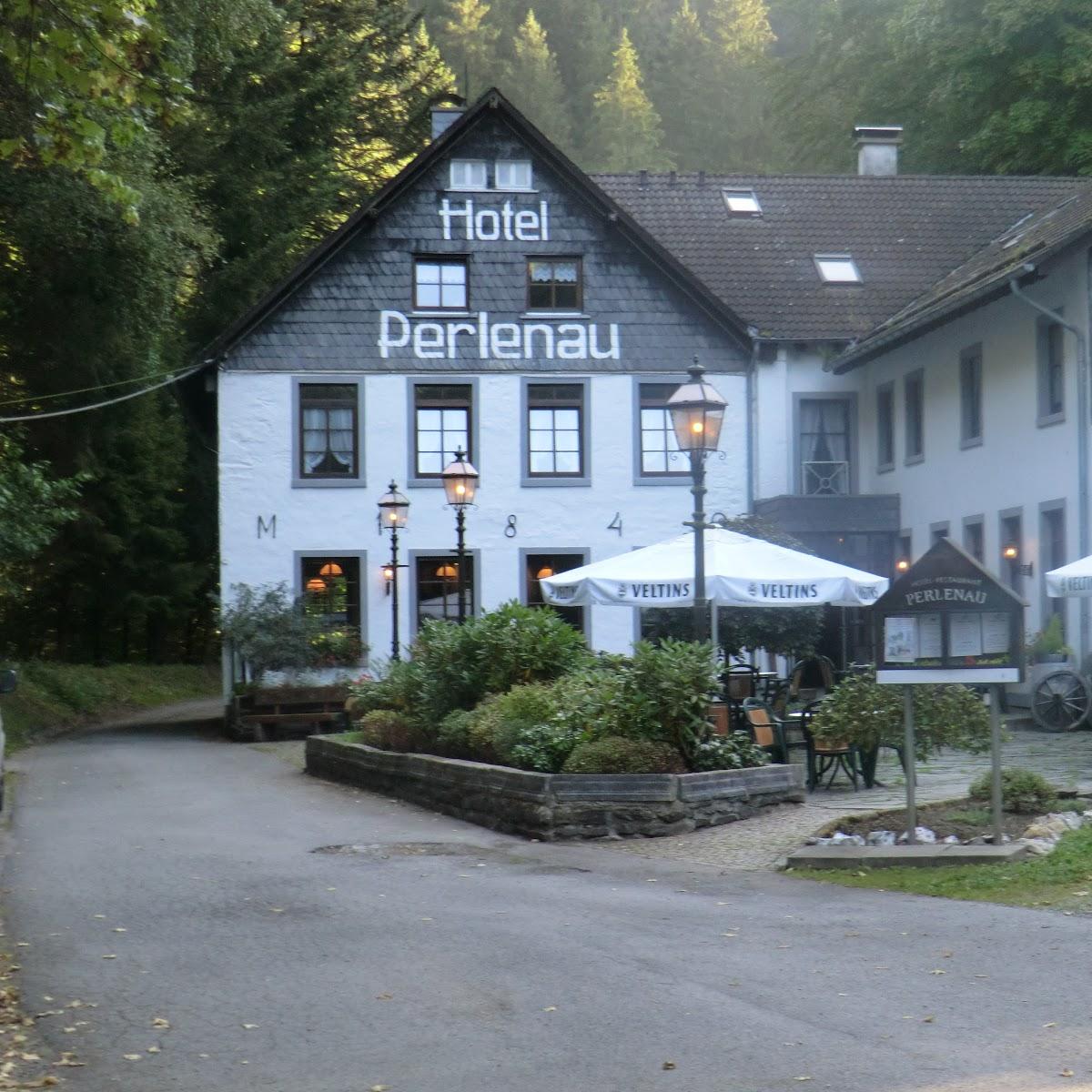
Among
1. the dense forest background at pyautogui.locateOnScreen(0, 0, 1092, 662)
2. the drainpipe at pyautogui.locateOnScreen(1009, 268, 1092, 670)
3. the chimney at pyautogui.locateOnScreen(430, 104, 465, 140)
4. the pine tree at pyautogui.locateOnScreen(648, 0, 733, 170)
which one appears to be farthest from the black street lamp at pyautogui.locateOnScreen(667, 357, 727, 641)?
the pine tree at pyautogui.locateOnScreen(648, 0, 733, 170)

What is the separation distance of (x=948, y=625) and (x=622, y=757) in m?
3.07

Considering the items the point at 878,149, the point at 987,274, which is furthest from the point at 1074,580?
the point at 878,149

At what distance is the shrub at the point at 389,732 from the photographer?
1880cm

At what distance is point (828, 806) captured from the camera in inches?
575

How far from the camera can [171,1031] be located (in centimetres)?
727

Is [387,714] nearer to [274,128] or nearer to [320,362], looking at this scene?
[320,362]

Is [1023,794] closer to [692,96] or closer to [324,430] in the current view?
[324,430]

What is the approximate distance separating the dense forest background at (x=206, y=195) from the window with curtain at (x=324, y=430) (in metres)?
2.77

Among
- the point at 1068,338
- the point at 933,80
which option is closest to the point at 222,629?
the point at 1068,338

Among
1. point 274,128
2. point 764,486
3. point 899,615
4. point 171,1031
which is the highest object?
point 274,128

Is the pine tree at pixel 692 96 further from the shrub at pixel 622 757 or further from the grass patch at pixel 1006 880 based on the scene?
the grass patch at pixel 1006 880

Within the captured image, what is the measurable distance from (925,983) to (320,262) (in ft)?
83.2

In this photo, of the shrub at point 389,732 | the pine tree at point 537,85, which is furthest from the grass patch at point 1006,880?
the pine tree at point 537,85

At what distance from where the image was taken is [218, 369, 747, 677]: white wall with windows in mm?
31484
